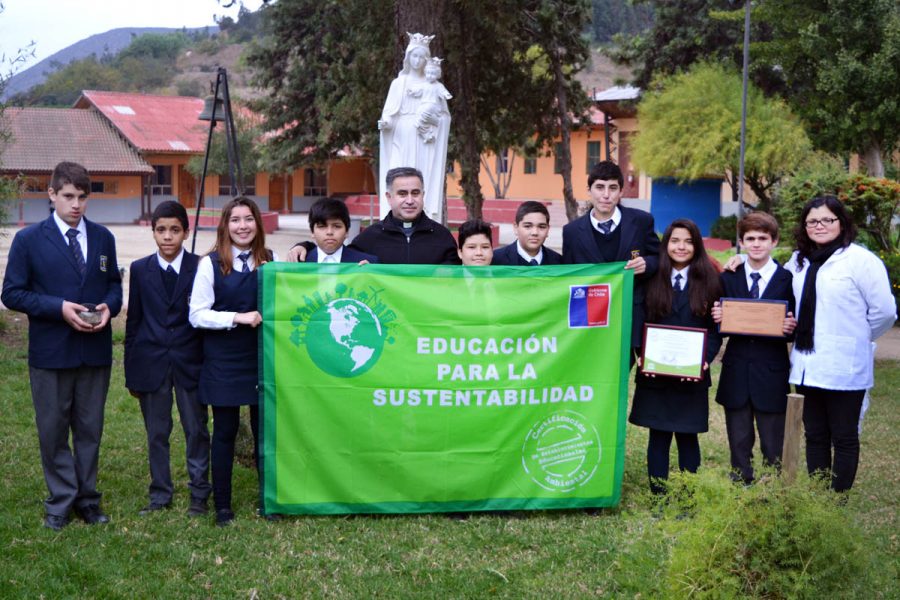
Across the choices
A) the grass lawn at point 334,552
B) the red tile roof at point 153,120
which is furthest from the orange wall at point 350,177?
the grass lawn at point 334,552

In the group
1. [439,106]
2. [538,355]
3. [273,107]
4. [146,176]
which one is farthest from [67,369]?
[146,176]

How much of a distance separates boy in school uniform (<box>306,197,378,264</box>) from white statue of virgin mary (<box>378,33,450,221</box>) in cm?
558

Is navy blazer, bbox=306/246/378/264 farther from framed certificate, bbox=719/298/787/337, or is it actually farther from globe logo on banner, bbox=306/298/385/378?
framed certificate, bbox=719/298/787/337

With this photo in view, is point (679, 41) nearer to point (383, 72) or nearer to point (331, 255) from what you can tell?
point (383, 72)

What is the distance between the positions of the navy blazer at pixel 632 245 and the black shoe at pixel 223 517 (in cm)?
231

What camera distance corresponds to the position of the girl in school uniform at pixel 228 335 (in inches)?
197

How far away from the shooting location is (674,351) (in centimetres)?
504

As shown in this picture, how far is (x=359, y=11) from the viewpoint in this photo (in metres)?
18.6

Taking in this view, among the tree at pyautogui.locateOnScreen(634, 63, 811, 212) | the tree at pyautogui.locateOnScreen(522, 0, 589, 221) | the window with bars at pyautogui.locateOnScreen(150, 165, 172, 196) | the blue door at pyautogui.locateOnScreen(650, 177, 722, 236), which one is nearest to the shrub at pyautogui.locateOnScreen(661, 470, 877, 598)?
the tree at pyautogui.locateOnScreen(522, 0, 589, 221)

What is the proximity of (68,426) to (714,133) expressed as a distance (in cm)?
2349

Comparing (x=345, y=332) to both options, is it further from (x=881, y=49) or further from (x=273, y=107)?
(x=273, y=107)

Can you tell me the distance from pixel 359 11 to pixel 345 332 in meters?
14.6

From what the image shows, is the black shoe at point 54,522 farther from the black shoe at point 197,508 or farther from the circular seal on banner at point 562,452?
the circular seal on banner at point 562,452

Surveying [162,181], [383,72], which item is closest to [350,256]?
[383,72]
